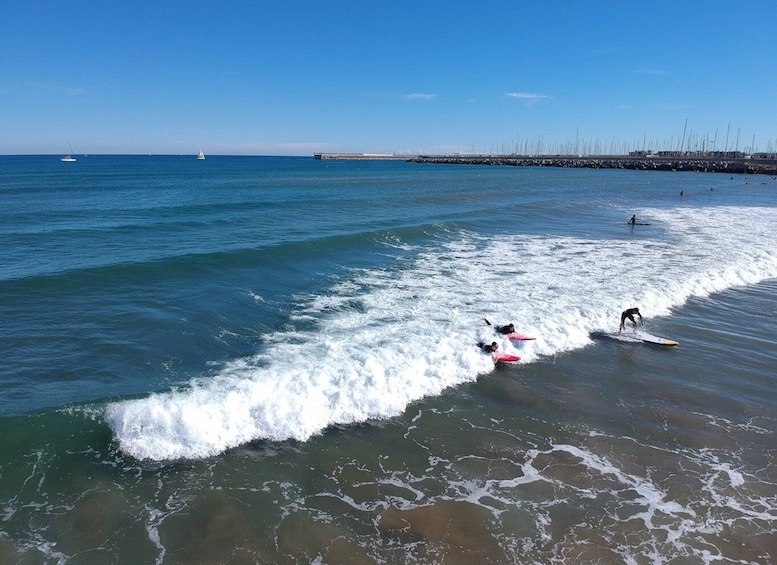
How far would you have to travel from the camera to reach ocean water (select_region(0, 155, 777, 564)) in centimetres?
730

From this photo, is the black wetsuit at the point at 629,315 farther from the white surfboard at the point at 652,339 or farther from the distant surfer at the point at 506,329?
the distant surfer at the point at 506,329

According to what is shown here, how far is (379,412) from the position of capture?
10.7m

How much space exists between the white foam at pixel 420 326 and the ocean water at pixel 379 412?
83 mm

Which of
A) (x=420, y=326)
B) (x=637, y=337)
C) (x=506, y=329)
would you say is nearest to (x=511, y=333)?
(x=506, y=329)

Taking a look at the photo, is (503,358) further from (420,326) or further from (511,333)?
(420,326)

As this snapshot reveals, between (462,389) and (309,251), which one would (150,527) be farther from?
(309,251)

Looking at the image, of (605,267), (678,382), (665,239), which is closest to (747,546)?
(678,382)

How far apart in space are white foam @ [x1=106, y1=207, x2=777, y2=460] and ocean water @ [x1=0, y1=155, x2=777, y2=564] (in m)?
0.08

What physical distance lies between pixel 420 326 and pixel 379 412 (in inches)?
194

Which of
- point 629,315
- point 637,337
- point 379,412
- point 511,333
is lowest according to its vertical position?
point 379,412

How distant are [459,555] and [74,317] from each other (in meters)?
14.9

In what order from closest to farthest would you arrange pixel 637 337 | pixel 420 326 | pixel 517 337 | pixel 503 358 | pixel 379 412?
1. pixel 379 412
2. pixel 503 358
3. pixel 517 337
4. pixel 637 337
5. pixel 420 326

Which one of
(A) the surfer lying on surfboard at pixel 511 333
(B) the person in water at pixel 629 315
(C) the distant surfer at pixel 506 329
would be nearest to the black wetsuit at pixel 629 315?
(B) the person in water at pixel 629 315

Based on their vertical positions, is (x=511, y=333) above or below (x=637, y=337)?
above
